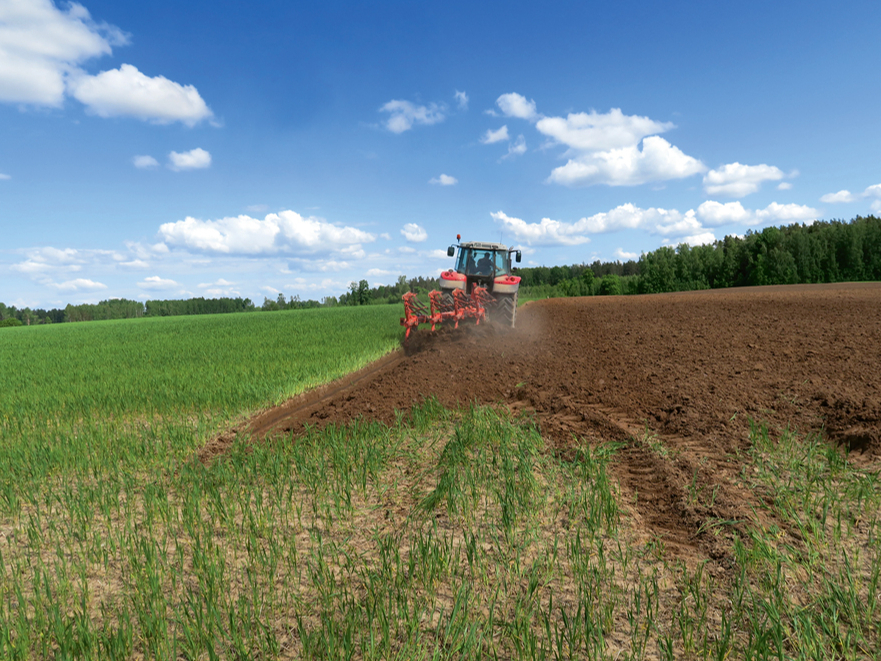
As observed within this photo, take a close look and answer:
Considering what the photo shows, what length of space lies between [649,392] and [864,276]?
5103cm

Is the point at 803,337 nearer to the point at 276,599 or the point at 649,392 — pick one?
the point at 649,392

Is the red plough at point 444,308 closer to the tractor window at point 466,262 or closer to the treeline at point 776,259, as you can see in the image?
the tractor window at point 466,262

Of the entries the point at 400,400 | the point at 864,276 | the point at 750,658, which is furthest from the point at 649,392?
the point at 864,276

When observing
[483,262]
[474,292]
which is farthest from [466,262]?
[474,292]

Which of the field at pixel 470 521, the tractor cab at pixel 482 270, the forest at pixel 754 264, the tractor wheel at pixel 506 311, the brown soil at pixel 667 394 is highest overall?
the forest at pixel 754 264

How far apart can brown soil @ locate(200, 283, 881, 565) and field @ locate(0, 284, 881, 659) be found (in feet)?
0.15

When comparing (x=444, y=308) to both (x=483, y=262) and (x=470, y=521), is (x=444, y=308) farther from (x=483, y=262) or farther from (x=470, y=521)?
(x=470, y=521)

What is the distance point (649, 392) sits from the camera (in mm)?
7168

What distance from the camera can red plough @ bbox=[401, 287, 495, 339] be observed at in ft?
42.9

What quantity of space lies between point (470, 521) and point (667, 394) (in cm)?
437

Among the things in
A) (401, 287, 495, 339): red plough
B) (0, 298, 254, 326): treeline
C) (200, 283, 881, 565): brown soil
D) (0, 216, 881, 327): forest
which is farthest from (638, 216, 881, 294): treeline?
(0, 298, 254, 326): treeline

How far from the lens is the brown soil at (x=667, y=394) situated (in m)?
4.38

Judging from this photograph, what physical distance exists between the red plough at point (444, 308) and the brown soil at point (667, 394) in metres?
0.58

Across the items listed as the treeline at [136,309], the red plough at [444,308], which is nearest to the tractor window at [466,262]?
the red plough at [444,308]
